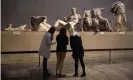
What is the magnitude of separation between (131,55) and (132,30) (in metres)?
0.44

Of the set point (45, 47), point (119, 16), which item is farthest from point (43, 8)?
point (119, 16)

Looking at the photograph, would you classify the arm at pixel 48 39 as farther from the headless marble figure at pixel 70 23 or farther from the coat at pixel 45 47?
the headless marble figure at pixel 70 23

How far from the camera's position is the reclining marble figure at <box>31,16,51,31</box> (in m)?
3.53

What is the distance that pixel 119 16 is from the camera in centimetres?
426

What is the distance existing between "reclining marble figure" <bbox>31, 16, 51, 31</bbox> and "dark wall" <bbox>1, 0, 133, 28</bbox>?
7cm

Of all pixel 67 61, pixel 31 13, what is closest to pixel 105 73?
pixel 67 61

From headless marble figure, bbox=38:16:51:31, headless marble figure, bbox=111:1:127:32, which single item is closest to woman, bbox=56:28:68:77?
headless marble figure, bbox=38:16:51:31

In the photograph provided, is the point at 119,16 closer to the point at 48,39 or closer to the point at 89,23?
the point at 89,23

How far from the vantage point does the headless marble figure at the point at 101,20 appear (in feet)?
12.9

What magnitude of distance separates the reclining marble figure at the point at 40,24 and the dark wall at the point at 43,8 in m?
0.07

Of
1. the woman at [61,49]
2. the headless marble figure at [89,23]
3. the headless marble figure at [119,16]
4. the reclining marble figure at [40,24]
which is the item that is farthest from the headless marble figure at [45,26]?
the headless marble figure at [119,16]

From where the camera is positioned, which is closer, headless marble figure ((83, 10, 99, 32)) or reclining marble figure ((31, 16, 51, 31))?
reclining marble figure ((31, 16, 51, 31))

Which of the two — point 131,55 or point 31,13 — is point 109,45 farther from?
point 31,13

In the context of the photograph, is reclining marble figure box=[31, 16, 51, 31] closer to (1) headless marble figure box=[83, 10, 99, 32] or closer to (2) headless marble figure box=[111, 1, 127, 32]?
(1) headless marble figure box=[83, 10, 99, 32]
